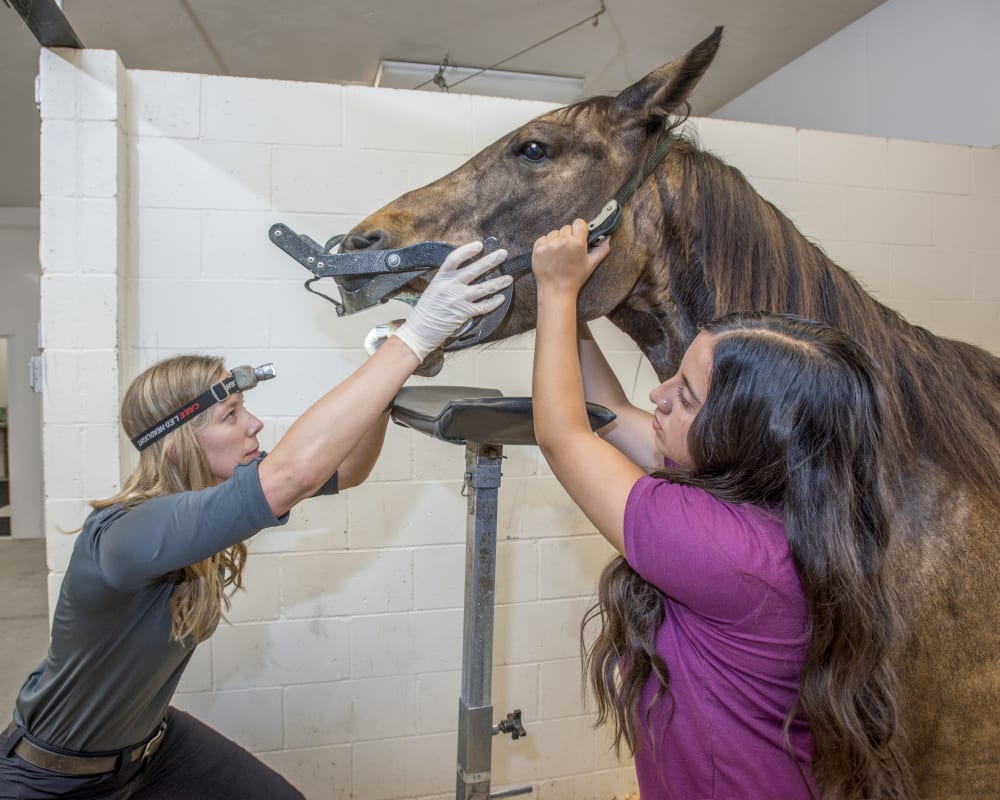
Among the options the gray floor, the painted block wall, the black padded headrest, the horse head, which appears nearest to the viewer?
the black padded headrest

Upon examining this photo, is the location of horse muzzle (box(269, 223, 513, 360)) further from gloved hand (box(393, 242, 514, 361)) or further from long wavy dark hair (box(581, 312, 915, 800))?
long wavy dark hair (box(581, 312, 915, 800))

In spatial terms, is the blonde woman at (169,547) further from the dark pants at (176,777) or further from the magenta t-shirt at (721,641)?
the magenta t-shirt at (721,641)

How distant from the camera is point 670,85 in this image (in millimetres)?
1272

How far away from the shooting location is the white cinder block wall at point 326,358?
205 centimetres

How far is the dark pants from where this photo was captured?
1.41 metres

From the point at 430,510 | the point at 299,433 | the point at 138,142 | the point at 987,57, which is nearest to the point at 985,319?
the point at 987,57

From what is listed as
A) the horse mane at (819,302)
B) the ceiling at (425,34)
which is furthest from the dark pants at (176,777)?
the ceiling at (425,34)

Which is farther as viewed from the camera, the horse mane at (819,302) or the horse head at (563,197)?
the horse head at (563,197)

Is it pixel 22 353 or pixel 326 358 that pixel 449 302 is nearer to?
pixel 326 358

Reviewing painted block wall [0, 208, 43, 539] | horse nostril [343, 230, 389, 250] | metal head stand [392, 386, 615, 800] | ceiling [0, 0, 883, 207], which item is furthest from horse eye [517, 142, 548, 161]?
painted block wall [0, 208, 43, 539]

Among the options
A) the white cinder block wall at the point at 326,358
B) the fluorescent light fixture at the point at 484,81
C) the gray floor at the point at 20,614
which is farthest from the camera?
the fluorescent light fixture at the point at 484,81

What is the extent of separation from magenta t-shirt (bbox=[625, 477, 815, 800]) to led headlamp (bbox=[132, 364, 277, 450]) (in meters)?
0.86

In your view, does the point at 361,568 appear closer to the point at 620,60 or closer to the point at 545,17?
the point at 545,17

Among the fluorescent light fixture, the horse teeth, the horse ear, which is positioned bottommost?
the horse teeth
